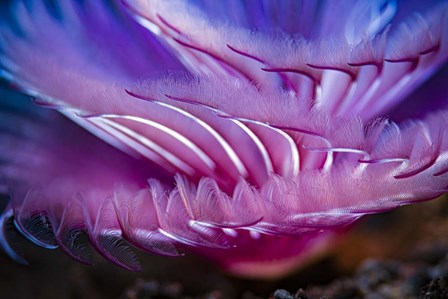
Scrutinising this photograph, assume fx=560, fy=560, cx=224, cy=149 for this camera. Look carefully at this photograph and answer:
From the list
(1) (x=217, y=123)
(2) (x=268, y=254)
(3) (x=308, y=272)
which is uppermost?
(1) (x=217, y=123)

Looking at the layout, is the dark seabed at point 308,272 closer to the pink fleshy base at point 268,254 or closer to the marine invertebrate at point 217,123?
the pink fleshy base at point 268,254

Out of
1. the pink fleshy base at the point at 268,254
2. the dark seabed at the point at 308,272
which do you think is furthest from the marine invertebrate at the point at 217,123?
the dark seabed at the point at 308,272

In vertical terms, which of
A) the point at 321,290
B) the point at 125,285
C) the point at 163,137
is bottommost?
the point at 125,285

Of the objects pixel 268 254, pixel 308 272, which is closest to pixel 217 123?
pixel 268 254

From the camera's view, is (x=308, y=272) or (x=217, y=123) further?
(x=308, y=272)

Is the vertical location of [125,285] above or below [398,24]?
below

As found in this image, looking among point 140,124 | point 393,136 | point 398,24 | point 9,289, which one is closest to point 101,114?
point 140,124

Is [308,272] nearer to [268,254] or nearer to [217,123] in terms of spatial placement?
[268,254]

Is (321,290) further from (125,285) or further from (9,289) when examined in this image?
(9,289)
